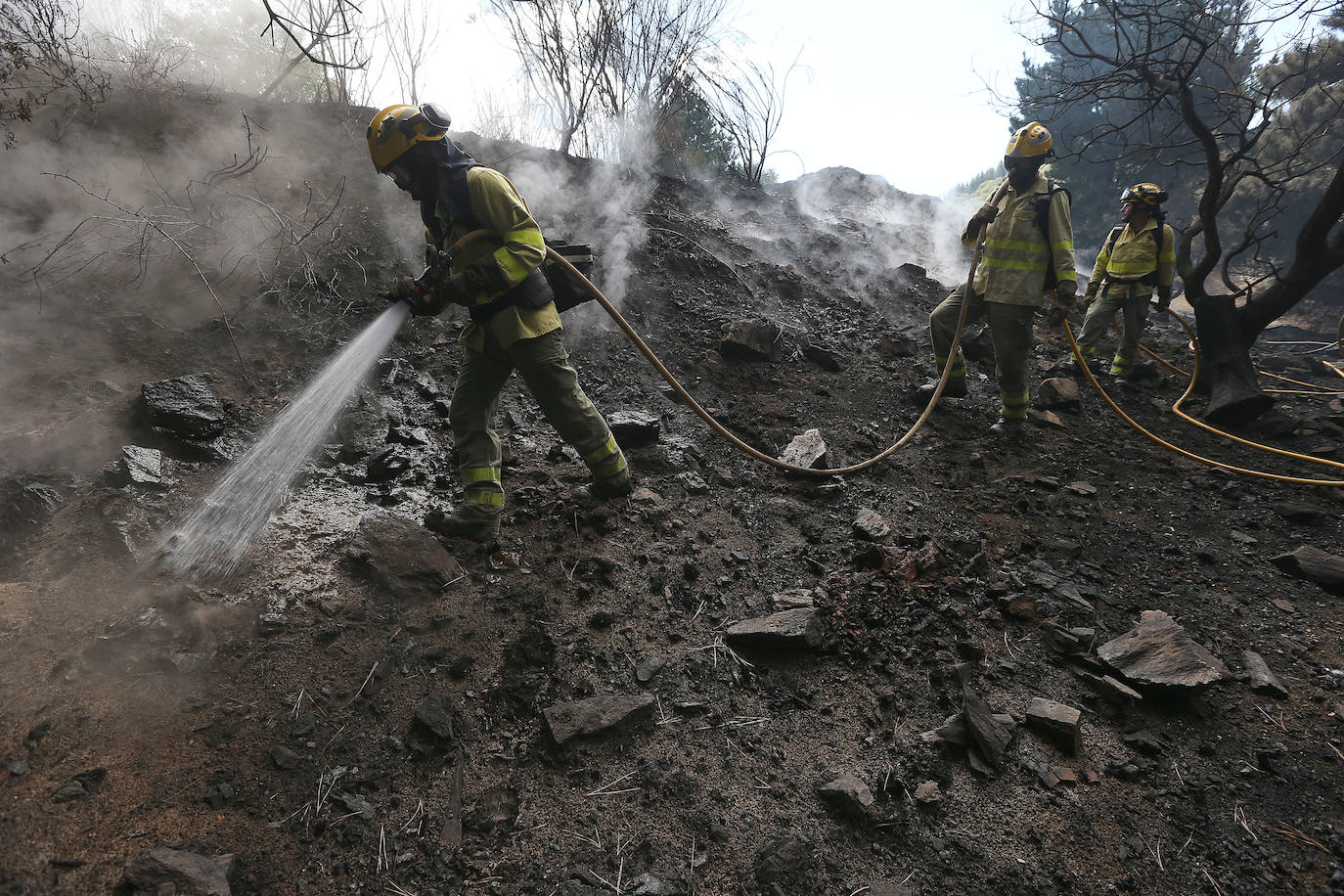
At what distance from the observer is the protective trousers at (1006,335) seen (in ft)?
14.7

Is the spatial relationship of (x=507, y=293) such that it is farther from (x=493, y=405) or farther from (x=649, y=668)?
(x=649, y=668)

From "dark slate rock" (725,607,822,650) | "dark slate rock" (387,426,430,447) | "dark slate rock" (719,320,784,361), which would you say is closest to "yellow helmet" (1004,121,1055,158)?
"dark slate rock" (719,320,784,361)

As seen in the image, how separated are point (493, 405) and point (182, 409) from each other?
155 centimetres

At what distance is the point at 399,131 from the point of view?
8.41 feet

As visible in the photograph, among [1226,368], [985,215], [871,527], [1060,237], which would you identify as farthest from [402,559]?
[1226,368]

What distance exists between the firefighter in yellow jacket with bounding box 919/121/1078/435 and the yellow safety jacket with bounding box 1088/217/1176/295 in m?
2.43

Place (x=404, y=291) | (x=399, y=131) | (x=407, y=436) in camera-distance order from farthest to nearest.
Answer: (x=407, y=436) → (x=404, y=291) → (x=399, y=131)

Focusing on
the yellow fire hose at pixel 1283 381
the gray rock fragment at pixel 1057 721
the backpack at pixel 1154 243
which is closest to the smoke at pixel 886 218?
the backpack at pixel 1154 243

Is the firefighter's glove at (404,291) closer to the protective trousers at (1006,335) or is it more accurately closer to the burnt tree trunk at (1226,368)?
the protective trousers at (1006,335)

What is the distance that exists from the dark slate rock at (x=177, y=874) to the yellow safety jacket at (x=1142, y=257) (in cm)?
786

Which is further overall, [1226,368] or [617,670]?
[1226,368]

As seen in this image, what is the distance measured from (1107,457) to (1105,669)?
2.84 meters

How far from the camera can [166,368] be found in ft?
A: 11.5

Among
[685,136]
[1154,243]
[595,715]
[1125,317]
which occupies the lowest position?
[595,715]
